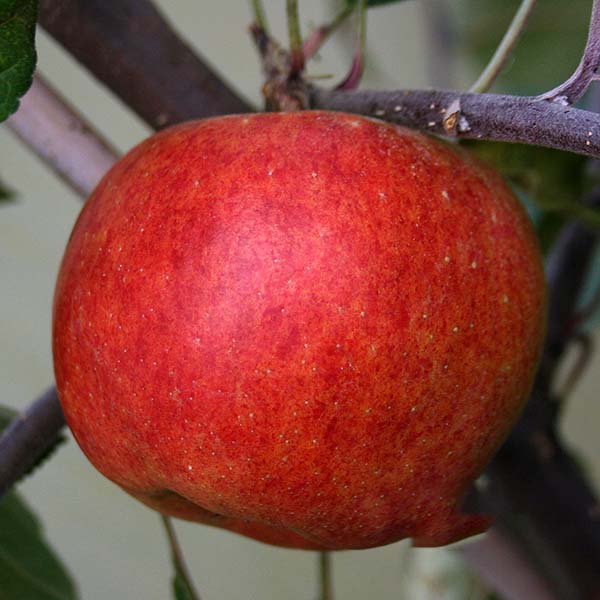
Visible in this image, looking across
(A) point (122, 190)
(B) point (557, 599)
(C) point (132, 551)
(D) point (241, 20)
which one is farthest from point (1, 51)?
(D) point (241, 20)

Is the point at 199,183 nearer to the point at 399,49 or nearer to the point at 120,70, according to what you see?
the point at 120,70

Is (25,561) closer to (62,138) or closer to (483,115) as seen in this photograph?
(62,138)

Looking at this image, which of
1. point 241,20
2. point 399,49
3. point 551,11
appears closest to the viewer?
point 551,11

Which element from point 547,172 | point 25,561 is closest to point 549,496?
point 547,172

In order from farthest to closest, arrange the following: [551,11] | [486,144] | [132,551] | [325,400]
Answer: [132,551]
[551,11]
[486,144]
[325,400]

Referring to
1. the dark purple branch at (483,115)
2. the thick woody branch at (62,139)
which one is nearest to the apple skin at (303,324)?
the dark purple branch at (483,115)
